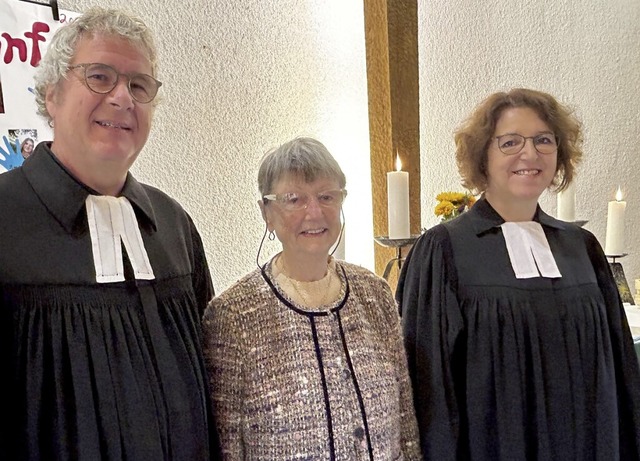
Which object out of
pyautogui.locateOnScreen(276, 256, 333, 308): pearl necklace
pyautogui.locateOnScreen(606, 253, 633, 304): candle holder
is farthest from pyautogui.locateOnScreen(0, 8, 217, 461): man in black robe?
pyautogui.locateOnScreen(606, 253, 633, 304): candle holder

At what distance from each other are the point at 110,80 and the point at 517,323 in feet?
3.09

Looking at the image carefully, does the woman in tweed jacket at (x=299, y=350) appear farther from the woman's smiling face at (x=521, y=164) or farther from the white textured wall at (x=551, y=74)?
the white textured wall at (x=551, y=74)

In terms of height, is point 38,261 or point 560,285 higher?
point 38,261

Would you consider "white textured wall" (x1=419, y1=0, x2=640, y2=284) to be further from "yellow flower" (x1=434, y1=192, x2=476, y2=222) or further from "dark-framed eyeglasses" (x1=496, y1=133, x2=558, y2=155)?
"dark-framed eyeglasses" (x1=496, y1=133, x2=558, y2=155)

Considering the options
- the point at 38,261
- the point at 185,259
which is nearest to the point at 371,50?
the point at 185,259

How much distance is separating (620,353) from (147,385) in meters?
1.07

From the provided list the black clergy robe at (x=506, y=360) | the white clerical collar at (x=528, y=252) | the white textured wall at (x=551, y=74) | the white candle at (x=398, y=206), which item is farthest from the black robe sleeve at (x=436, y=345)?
the white textured wall at (x=551, y=74)

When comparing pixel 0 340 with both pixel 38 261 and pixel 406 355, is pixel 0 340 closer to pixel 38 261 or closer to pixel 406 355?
pixel 38 261

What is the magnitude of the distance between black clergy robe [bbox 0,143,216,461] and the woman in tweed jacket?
4.0 inches

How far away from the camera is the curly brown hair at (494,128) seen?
1.37 metres

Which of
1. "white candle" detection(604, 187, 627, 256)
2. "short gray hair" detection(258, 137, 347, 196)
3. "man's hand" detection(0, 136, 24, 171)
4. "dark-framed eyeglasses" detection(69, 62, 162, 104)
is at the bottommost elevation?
"white candle" detection(604, 187, 627, 256)

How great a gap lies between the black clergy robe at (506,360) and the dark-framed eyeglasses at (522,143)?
172 millimetres

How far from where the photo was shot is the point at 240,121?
1896mm

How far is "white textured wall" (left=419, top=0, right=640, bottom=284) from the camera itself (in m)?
2.93
